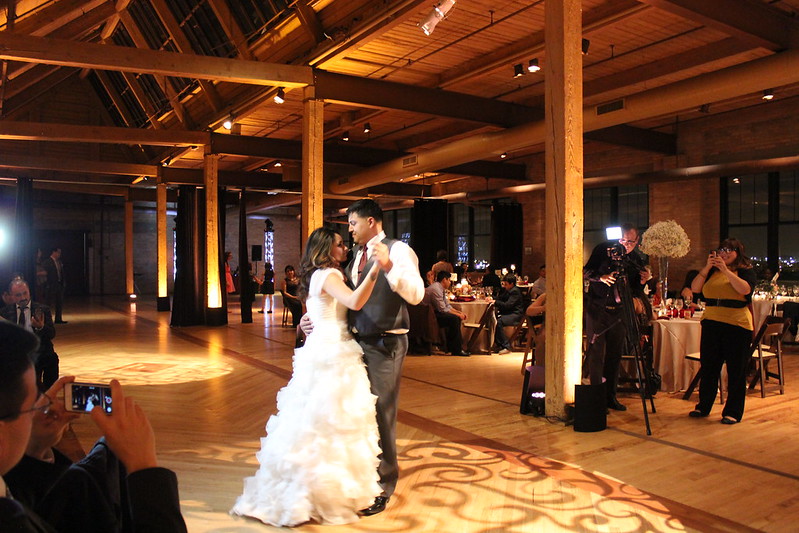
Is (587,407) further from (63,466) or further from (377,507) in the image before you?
(63,466)

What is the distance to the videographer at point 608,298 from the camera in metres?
5.09

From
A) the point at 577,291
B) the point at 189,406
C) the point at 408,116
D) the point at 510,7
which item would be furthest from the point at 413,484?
the point at 408,116

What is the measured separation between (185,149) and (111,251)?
35.4ft

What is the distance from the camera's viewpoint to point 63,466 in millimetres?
1295

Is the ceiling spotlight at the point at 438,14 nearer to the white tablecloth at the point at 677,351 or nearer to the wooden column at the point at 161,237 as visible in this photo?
the white tablecloth at the point at 677,351

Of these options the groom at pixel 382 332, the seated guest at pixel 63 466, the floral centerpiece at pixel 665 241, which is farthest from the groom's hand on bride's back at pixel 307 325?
the floral centerpiece at pixel 665 241

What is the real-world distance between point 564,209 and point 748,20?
349cm

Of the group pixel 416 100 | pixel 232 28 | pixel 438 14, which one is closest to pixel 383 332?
pixel 438 14

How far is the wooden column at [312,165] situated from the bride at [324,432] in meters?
4.64

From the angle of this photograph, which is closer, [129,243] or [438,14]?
[438,14]

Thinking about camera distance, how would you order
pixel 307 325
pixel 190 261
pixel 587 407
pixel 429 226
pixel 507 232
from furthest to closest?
pixel 429 226, pixel 507 232, pixel 190 261, pixel 587 407, pixel 307 325

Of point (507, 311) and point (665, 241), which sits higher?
point (665, 241)

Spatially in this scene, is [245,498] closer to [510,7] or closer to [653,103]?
[510,7]


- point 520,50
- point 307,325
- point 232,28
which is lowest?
point 307,325
